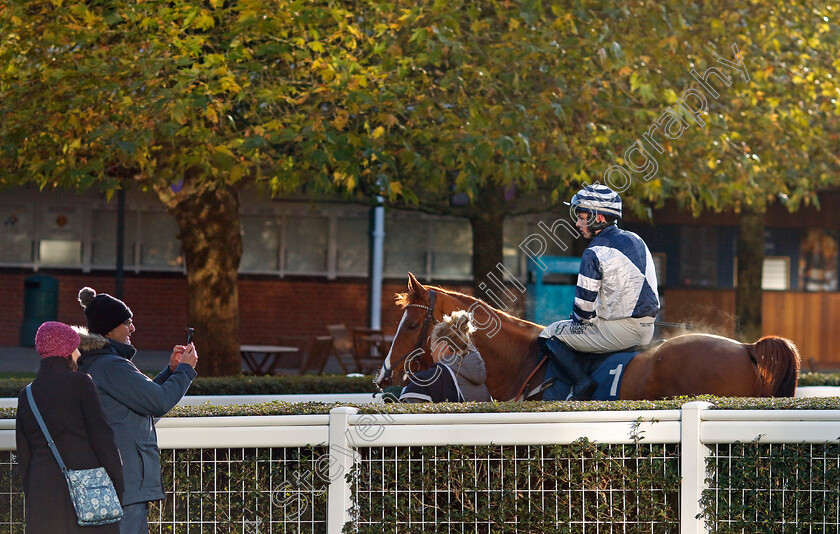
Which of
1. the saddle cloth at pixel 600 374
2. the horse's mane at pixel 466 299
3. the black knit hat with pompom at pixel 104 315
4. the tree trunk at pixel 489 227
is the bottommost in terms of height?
the saddle cloth at pixel 600 374

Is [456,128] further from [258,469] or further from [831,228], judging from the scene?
[831,228]

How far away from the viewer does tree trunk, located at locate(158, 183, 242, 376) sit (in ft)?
43.2

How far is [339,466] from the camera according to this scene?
18.2 feet

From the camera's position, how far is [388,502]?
5.57 metres

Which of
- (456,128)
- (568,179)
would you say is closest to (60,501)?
(456,128)

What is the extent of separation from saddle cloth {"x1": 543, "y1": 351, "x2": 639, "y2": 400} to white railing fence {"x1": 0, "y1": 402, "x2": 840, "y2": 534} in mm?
1178

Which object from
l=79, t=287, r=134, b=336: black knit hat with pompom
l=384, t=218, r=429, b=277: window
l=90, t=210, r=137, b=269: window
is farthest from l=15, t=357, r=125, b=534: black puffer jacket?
l=90, t=210, r=137, b=269: window

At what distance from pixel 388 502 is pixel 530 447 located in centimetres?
77

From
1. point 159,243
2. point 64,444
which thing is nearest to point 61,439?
point 64,444

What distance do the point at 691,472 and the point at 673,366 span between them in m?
1.25

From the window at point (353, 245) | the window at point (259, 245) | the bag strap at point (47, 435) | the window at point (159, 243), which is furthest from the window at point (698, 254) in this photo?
the bag strap at point (47, 435)

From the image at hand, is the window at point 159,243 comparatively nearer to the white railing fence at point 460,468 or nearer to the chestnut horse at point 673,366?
the chestnut horse at point 673,366

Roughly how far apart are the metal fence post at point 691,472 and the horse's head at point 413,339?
2.21 metres

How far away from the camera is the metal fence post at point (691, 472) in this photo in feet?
18.0
